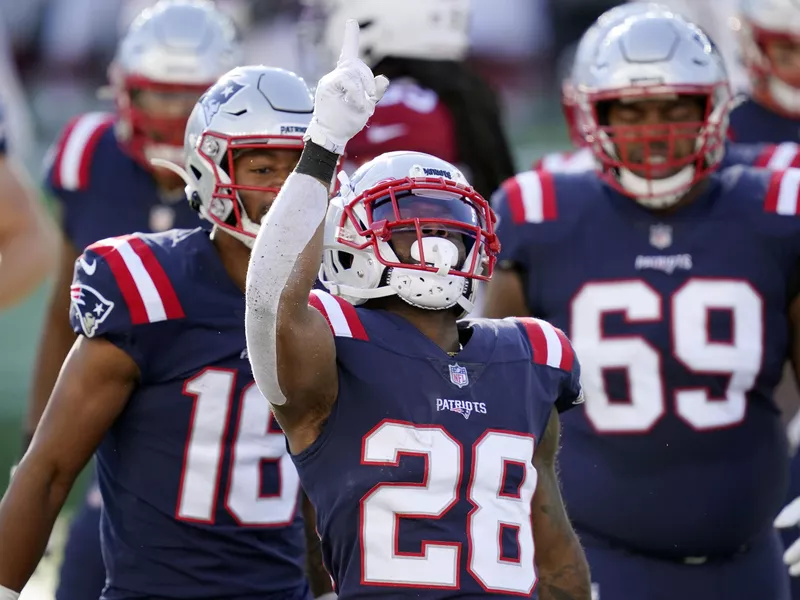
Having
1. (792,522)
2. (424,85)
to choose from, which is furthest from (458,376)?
(424,85)

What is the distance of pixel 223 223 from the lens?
3359mm

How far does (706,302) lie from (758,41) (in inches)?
88.5

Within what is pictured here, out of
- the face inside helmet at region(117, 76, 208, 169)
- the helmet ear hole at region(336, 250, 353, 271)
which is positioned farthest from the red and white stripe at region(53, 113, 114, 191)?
the helmet ear hole at region(336, 250, 353, 271)

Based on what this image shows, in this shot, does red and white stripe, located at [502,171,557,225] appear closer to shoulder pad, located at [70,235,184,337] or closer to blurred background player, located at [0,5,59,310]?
shoulder pad, located at [70,235,184,337]

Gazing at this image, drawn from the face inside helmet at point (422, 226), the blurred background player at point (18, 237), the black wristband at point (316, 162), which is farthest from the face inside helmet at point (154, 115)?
the black wristband at point (316, 162)

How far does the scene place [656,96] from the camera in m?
4.07

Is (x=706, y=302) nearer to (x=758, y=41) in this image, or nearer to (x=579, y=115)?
(x=579, y=115)

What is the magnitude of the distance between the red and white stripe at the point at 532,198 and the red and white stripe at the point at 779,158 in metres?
0.70

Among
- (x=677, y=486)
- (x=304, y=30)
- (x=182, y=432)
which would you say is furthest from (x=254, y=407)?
(x=304, y=30)

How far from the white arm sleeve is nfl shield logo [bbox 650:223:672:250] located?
60.9 inches

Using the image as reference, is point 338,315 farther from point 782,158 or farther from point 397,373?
point 782,158

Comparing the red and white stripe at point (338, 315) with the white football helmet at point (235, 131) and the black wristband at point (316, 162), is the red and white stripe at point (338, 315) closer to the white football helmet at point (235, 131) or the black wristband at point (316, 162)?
the black wristband at point (316, 162)

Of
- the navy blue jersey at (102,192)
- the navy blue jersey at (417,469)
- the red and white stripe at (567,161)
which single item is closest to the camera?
the navy blue jersey at (417,469)

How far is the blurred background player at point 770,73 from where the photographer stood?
5.67 meters
